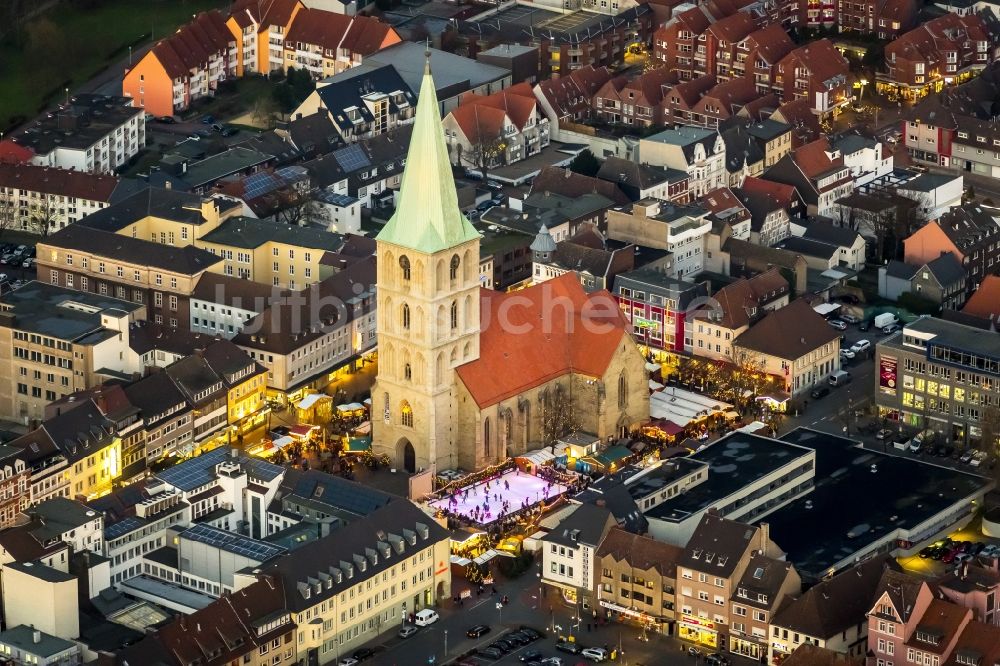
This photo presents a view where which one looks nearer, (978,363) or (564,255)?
(978,363)

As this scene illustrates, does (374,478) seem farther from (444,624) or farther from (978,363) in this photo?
(978,363)

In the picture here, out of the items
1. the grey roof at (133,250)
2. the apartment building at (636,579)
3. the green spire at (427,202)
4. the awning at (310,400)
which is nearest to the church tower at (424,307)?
the green spire at (427,202)

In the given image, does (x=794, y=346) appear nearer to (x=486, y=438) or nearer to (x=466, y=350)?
(x=486, y=438)

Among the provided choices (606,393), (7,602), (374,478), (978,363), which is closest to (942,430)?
(978,363)

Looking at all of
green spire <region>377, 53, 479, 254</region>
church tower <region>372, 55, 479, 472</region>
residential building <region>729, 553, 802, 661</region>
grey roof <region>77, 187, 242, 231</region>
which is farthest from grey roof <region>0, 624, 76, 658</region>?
grey roof <region>77, 187, 242, 231</region>

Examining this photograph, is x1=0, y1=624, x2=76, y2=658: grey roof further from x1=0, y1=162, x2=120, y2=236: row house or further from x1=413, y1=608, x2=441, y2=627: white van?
x1=0, y1=162, x2=120, y2=236: row house

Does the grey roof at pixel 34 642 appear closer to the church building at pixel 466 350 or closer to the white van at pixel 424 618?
the white van at pixel 424 618
